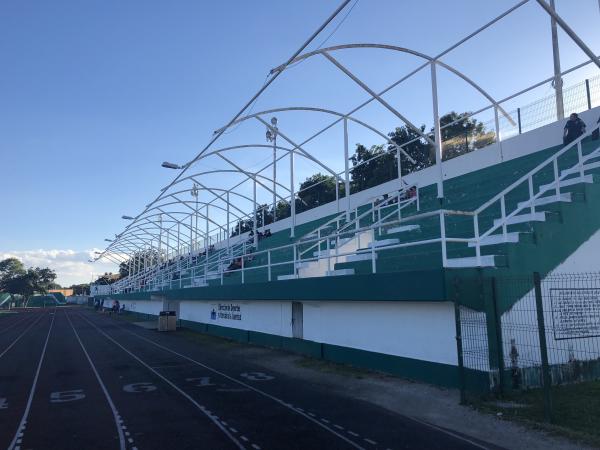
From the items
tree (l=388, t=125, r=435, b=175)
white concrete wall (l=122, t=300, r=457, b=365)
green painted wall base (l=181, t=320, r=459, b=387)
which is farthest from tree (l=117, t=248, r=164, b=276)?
white concrete wall (l=122, t=300, r=457, b=365)

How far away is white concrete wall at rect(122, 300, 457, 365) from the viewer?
33.6ft

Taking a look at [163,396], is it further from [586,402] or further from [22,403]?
[586,402]

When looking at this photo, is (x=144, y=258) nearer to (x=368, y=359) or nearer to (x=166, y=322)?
(x=166, y=322)

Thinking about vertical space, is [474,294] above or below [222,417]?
above

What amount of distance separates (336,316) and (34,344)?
16.6 meters

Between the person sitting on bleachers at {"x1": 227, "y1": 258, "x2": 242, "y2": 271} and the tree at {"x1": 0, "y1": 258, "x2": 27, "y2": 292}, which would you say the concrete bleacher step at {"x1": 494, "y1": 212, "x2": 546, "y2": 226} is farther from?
the tree at {"x1": 0, "y1": 258, "x2": 27, "y2": 292}

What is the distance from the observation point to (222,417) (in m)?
8.39

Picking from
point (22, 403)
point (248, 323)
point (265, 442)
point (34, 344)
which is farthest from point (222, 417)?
point (34, 344)

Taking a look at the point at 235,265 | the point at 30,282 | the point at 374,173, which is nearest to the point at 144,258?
the point at 235,265

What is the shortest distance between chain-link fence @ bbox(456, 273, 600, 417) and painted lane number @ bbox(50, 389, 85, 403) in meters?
7.88

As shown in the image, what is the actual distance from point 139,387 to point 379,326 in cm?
586

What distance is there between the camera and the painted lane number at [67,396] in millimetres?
10124

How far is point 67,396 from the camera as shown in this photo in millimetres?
10547

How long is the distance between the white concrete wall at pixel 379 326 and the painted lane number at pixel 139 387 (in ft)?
17.1
